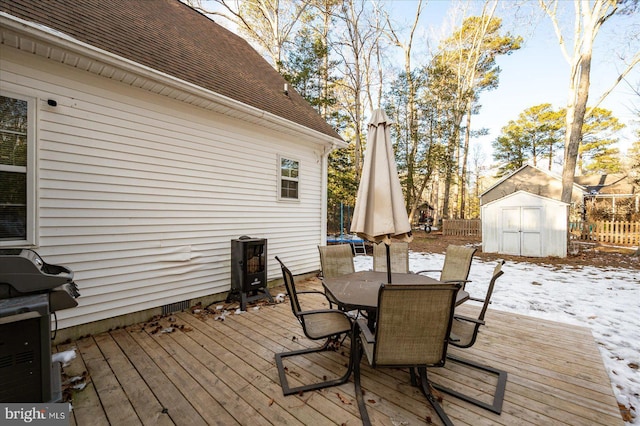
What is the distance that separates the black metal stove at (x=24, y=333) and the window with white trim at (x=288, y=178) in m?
4.17

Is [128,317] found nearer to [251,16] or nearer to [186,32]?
[186,32]

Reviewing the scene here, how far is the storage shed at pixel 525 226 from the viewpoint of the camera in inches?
351

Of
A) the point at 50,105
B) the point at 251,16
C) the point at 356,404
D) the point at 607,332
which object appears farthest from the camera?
the point at 251,16

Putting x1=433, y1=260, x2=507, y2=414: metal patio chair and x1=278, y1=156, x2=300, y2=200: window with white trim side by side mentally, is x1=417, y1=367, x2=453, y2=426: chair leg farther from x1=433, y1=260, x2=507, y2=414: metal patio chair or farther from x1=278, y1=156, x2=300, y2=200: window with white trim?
x1=278, y1=156, x2=300, y2=200: window with white trim

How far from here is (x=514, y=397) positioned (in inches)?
87.3

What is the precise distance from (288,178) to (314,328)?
3.92 meters

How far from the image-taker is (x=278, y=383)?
2395 mm

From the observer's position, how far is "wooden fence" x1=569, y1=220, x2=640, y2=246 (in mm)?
11062

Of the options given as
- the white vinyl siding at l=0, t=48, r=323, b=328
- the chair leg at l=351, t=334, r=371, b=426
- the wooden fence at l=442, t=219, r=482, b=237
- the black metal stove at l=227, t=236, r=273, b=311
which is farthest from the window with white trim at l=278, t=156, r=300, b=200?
the wooden fence at l=442, t=219, r=482, b=237

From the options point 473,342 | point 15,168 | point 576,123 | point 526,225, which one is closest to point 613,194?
point 576,123

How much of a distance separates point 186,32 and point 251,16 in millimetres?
9613

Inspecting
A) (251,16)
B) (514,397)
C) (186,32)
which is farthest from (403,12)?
(514,397)

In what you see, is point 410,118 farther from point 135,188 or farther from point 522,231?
point 135,188

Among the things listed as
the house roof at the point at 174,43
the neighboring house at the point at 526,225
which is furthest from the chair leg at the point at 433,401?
the neighboring house at the point at 526,225
